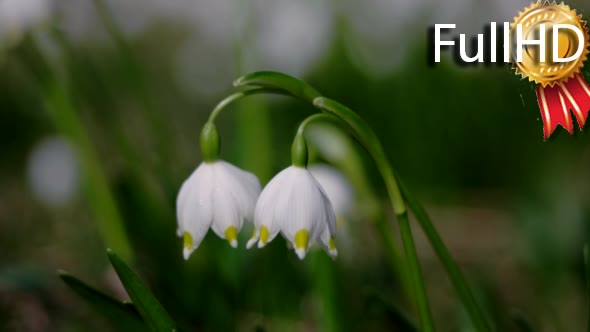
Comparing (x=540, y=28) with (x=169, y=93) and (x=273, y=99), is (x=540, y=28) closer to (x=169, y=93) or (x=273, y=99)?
A: (x=273, y=99)

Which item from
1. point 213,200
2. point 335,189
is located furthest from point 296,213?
point 335,189

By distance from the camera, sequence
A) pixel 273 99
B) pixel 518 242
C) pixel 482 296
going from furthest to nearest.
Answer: pixel 273 99, pixel 518 242, pixel 482 296

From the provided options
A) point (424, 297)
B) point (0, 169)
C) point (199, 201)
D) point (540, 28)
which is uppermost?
point (540, 28)

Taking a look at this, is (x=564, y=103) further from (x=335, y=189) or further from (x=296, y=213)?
(x=335, y=189)

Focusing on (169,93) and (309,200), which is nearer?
(309,200)

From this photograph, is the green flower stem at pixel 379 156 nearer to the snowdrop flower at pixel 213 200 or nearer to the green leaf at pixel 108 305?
the snowdrop flower at pixel 213 200

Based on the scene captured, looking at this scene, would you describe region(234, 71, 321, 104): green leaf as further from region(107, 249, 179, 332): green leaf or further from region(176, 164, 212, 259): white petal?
region(107, 249, 179, 332): green leaf

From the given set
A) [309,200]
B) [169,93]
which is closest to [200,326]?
[309,200]
